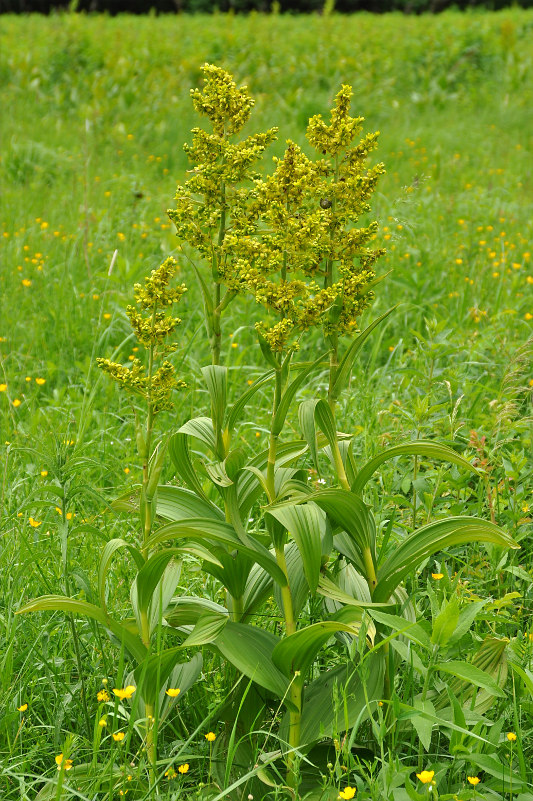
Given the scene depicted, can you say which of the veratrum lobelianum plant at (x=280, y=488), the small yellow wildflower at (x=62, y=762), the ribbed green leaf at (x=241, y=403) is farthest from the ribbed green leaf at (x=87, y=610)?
the ribbed green leaf at (x=241, y=403)

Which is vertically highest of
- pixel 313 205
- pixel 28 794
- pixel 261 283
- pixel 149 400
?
pixel 313 205

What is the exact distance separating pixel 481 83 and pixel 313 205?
10.7 metres

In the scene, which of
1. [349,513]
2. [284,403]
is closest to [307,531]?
[349,513]

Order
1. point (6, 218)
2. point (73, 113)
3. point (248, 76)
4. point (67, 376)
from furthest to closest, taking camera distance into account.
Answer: point (248, 76) → point (73, 113) → point (6, 218) → point (67, 376)

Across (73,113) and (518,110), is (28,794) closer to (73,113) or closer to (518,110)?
(73,113)

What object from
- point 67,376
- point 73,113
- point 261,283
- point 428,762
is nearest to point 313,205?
point 261,283

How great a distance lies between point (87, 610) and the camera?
182 cm

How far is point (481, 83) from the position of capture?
11.4m

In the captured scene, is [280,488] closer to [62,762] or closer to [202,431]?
[202,431]

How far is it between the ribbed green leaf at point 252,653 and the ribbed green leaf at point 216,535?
14 cm

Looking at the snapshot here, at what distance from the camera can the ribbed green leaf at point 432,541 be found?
5.82ft

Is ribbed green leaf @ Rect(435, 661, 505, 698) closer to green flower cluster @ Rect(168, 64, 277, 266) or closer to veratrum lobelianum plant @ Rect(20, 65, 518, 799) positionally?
veratrum lobelianum plant @ Rect(20, 65, 518, 799)

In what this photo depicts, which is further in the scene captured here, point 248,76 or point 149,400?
point 248,76

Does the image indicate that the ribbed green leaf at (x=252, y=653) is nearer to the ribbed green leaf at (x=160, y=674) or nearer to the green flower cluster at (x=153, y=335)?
the ribbed green leaf at (x=160, y=674)
